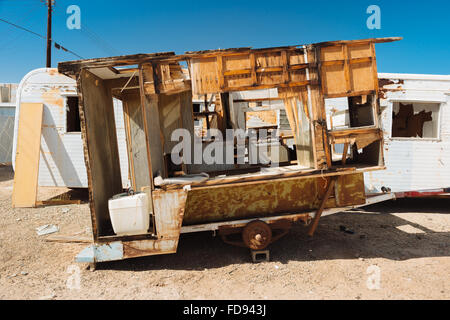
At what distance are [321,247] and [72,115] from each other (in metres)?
7.42

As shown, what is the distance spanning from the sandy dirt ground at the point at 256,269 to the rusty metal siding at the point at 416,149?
177 cm

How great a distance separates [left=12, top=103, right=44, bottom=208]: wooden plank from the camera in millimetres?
6973

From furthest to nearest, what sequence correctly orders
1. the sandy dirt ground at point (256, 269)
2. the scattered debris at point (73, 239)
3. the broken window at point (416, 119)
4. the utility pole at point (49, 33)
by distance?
1. the utility pole at point (49, 33)
2. the broken window at point (416, 119)
3. the scattered debris at point (73, 239)
4. the sandy dirt ground at point (256, 269)

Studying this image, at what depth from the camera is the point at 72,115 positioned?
24.6 ft

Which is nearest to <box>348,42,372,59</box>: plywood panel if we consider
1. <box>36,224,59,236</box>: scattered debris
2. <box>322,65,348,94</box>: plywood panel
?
<box>322,65,348,94</box>: plywood panel

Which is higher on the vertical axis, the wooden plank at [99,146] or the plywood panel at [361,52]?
the plywood panel at [361,52]

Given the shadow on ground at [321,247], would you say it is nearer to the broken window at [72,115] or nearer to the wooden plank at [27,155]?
the wooden plank at [27,155]

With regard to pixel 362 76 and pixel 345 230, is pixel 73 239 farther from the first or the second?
pixel 362 76

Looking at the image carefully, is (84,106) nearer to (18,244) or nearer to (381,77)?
(18,244)

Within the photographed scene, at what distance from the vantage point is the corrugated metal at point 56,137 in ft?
23.7

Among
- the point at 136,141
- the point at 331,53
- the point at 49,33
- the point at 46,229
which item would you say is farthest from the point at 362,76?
the point at 49,33

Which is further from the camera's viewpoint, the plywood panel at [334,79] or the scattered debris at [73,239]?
the scattered debris at [73,239]

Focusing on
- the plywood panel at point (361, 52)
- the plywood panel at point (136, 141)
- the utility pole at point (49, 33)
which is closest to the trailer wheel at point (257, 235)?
the plywood panel at point (136, 141)

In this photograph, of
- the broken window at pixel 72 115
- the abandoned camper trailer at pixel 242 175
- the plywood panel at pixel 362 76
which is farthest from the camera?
the broken window at pixel 72 115
